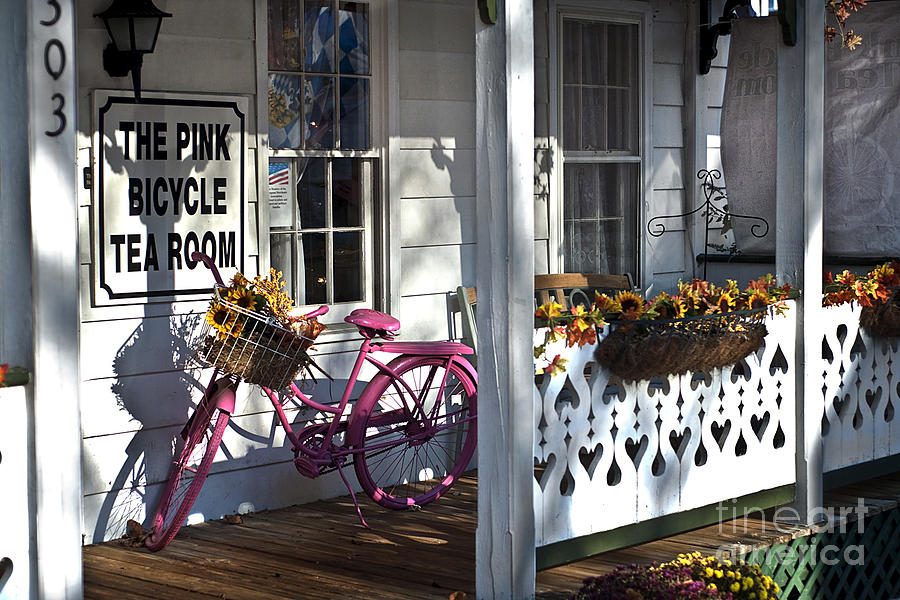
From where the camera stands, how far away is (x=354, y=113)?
6.42 m

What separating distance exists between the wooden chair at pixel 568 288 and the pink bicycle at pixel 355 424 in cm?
62

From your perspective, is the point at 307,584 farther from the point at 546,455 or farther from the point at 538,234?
the point at 538,234

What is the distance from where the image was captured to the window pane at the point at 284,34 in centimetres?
607

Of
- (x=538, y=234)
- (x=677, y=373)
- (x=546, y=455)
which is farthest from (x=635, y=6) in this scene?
(x=546, y=455)

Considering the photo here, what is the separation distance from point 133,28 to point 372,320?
1.73 meters

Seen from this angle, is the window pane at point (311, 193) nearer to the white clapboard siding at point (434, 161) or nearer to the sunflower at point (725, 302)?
the white clapboard siding at point (434, 161)

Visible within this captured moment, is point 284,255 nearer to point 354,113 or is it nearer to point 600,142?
point 354,113

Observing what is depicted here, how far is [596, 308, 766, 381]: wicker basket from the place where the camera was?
16.3 feet

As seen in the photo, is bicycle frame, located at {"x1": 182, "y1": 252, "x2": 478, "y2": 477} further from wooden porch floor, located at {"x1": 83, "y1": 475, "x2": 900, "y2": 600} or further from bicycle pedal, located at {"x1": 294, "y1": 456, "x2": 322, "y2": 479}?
wooden porch floor, located at {"x1": 83, "y1": 475, "x2": 900, "y2": 600}

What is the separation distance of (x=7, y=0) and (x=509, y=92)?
1715 mm

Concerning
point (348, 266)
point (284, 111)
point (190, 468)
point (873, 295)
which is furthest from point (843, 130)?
point (190, 468)

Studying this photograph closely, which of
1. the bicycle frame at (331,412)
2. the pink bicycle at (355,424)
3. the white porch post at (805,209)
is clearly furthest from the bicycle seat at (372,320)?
the white porch post at (805,209)

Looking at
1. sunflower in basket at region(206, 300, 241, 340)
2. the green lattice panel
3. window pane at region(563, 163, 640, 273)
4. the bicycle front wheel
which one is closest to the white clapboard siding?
the bicycle front wheel

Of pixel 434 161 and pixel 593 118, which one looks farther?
pixel 593 118
